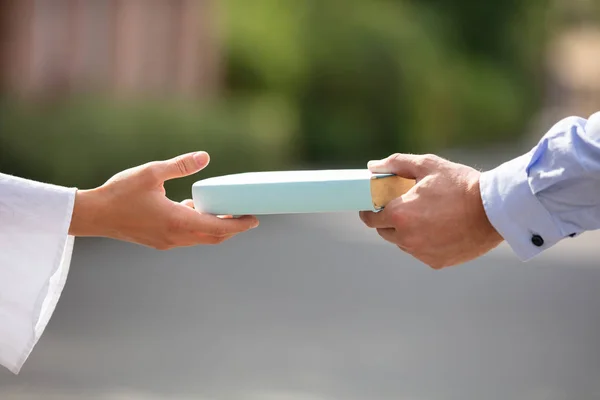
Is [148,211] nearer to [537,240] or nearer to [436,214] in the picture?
[436,214]

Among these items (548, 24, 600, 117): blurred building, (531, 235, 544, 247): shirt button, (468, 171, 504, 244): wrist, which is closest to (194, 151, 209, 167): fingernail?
(468, 171, 504, 244): wrist

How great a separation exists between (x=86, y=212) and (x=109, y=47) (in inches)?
372

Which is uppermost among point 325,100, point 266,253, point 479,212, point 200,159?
point 200,159

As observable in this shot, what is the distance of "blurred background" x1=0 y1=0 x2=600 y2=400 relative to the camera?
615 cm

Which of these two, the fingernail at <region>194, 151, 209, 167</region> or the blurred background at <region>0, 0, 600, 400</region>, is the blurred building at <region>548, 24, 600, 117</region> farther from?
the fingernail at <region>194, 151, 209, 167</region>

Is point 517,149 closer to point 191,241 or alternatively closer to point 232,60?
point 232,60

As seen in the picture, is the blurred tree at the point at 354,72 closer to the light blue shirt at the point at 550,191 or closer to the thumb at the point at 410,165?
the thumb at the point at 410,165

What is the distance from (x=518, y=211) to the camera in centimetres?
307

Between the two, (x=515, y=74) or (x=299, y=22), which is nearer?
(x=299, y=22)

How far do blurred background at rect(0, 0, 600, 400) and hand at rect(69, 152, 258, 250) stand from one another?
257cm

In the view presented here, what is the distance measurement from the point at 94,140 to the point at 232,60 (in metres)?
6.05

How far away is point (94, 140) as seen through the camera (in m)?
10.4

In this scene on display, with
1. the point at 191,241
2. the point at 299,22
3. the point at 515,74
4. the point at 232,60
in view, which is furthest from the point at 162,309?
the point at 515,74

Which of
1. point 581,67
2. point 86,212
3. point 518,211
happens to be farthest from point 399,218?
point 581,67
